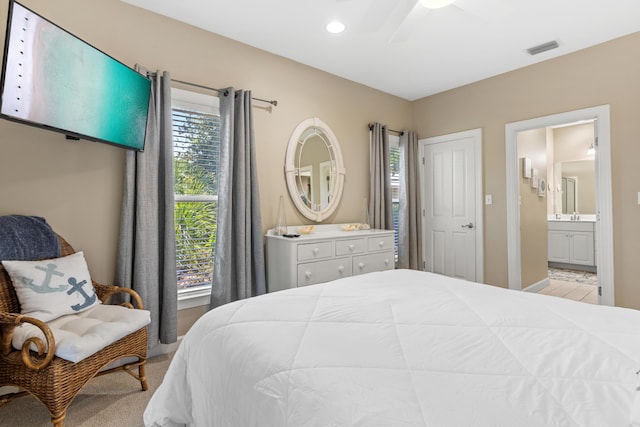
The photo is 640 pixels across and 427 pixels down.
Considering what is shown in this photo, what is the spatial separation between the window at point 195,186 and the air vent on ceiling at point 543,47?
308 centimetres

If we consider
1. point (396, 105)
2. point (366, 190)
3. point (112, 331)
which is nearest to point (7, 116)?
point (112, 331)

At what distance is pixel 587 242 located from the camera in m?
5.76

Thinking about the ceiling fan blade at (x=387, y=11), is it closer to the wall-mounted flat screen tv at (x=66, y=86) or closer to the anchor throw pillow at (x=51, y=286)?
the wall-mounted flat screen tv at (x=66, y=86)

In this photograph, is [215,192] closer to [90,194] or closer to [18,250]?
[90,194]

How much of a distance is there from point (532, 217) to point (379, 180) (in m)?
2.22

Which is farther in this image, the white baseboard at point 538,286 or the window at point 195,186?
the white baseboard at point 538,286

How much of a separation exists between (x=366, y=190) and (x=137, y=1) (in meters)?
2.88

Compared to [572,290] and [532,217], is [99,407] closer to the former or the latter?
[532,217]

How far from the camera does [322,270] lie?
122 inches

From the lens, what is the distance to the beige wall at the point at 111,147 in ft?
7.14

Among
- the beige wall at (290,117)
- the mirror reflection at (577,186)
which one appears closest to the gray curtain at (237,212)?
the beige wall at (290,117)

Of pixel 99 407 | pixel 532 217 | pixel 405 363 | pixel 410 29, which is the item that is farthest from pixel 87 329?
pixel 532 217

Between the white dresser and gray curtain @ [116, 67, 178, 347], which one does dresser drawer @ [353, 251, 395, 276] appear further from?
gray curtain @ [116, 67, 178, 347]

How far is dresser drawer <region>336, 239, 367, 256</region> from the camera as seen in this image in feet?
10.6
